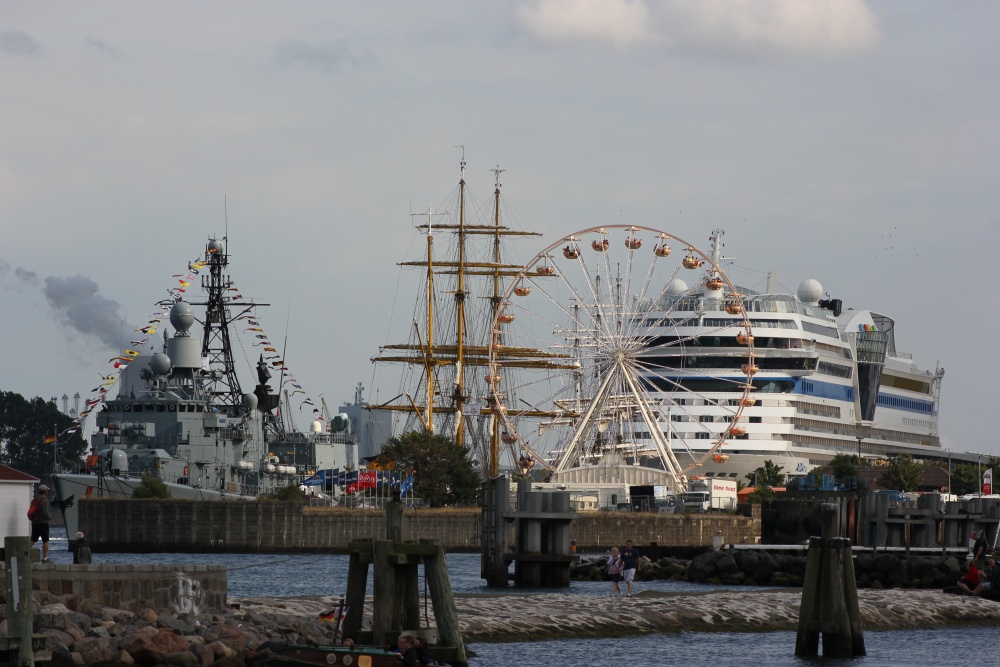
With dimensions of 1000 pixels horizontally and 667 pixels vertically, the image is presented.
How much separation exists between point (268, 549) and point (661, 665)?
52312 mm

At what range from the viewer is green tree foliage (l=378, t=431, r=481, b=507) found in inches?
3799

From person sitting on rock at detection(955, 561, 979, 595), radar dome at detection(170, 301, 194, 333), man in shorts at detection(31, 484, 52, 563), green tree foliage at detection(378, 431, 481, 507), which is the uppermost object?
radar dome at detection(170, 301, 194, 333)

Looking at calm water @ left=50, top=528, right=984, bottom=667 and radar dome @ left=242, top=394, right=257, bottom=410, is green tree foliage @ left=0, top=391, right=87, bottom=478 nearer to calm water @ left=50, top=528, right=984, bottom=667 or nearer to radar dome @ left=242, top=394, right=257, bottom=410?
radar dome @ left=242, top=394, right=257, bottom=410

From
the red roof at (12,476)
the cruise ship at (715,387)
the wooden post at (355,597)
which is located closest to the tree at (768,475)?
the cruise ship at (715,387)

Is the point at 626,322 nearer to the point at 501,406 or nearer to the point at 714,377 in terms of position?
the point at 501,406

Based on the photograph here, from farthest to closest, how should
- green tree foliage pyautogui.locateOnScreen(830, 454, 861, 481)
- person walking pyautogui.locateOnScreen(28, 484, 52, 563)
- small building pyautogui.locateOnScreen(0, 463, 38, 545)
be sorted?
green tree foliage pyautogui.locateOnScreen(830, 454, 861, 481)
small building pyautogui.locateOnScreen(0, 463, 38, 545)
person walking pyautogui.locateOnScreen(28, 484, 52, 563)

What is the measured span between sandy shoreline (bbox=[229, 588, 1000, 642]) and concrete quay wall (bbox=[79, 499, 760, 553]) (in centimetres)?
3725

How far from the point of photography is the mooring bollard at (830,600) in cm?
3269

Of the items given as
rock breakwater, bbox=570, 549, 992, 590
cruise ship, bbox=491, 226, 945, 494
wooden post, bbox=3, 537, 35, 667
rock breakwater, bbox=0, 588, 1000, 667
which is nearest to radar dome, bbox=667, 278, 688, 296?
cruise ship, bbox=491, 226, 945, 494

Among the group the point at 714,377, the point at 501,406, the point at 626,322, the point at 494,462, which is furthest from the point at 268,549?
the point at 714,377

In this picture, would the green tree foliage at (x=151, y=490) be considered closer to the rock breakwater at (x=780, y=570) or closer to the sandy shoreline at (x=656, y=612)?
the rock breakwater at (x=780, y=570)

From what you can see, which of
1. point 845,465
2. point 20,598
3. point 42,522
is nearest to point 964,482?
point 845,465

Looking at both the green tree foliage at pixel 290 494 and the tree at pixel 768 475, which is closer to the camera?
the green tree foliage at pixel 290 494

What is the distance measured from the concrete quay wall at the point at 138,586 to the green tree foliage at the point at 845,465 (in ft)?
289
